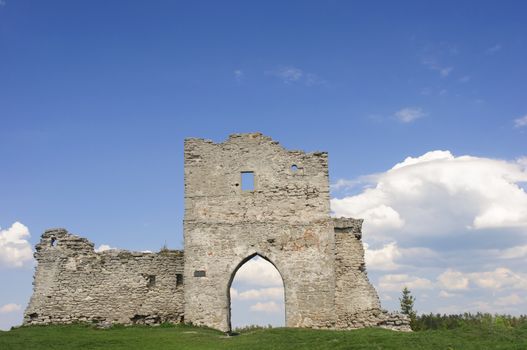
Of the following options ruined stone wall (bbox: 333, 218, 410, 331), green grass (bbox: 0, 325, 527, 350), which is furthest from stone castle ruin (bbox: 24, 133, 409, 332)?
green grass (bbox: 0, 325, 527, 350)

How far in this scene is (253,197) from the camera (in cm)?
2183

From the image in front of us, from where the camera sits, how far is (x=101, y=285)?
21.6m

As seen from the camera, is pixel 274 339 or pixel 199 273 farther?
pixel 199 273

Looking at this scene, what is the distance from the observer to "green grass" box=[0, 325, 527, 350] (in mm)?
14555

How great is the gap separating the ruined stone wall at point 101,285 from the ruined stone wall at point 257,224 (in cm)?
87

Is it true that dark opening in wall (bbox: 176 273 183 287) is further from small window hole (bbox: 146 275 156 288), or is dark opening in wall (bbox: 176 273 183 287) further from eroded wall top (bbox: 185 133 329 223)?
eroded wall top (bbox: 185 133 329 223)

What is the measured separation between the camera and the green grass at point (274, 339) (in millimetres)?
14555

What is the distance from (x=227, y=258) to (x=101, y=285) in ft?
15.3

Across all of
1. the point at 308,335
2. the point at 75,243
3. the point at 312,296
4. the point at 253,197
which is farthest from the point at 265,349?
the point at 75,243

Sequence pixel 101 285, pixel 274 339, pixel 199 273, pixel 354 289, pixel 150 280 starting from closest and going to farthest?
pixel 274 339, pixel 354 289, pixel 199 273, pixel 101 285, pixel 150 280

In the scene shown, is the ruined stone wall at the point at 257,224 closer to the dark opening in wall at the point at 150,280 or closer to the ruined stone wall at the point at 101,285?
the ruined stone wall at the point at 101,285

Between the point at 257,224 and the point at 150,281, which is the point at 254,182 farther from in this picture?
the point at 150,281

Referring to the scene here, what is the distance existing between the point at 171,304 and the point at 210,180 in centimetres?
472

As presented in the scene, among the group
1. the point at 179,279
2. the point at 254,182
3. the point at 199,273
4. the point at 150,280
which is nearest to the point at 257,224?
the point at 254,182
